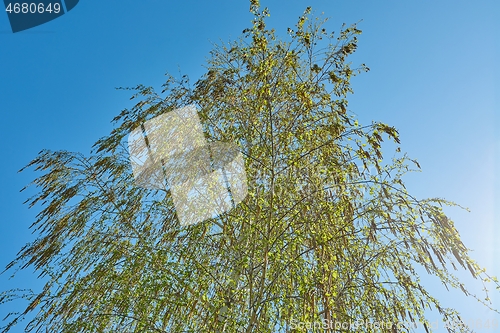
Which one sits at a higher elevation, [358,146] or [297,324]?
[358,146]

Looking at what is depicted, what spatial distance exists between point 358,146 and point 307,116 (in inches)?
21.7

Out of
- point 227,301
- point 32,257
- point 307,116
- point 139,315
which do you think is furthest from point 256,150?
point 32,257

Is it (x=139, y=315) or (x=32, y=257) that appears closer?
(x=139, y=315)

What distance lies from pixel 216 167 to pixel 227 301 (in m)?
0.88

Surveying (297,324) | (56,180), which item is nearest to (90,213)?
(56,180)

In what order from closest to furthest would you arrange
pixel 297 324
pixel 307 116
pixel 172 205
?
pixel 297 324, pixel 172 205, pixel 307 116

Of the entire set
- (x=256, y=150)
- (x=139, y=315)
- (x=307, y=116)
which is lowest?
(x=139, y=315)

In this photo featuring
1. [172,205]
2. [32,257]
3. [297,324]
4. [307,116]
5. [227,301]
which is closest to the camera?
[297,324]

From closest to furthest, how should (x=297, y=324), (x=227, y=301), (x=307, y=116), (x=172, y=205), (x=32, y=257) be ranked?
(x=297, y=324) → (x=227, y=301) → (x=32, y=257) → (x=172, y=205) → (x=307, y=116)

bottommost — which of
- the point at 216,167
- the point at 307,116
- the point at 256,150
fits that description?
the point at 216,167

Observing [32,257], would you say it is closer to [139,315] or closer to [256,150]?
[139,315]

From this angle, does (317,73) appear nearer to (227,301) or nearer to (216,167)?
(216,167)

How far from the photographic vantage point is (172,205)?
237cm

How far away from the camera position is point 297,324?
184 centimetres
